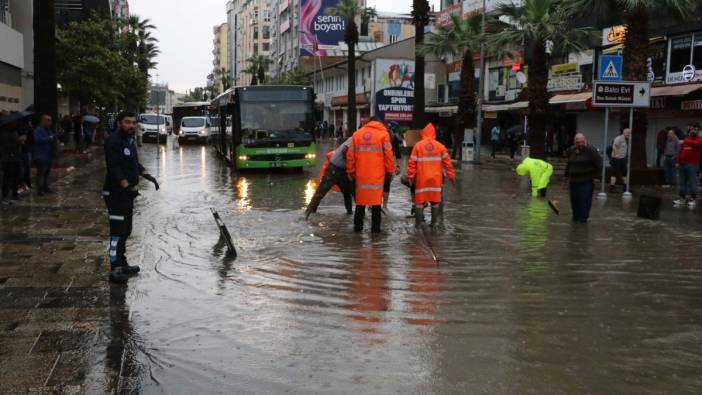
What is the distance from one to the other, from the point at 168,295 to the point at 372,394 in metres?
3.27

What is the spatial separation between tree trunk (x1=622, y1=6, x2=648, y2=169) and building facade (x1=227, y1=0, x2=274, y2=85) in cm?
10929

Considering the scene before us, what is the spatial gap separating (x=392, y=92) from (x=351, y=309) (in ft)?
110

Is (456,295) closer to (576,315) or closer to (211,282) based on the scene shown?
(576,315)

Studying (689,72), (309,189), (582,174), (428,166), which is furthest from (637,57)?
(428,166)

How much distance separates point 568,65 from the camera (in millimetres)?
39188

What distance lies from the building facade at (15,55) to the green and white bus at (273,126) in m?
10.6

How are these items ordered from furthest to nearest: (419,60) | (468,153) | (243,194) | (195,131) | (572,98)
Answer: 1. (195,131)
2. (419,60)
3. (468,153)
4. (572,98)
5. (243,194)

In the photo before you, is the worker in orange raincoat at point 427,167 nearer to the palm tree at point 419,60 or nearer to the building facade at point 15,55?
the building facade at point 15,55

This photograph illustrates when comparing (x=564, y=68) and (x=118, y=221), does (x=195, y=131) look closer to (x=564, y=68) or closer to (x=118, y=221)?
(x=564, y=68)

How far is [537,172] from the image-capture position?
18016 millimetres

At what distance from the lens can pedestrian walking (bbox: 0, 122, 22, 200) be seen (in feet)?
46.3

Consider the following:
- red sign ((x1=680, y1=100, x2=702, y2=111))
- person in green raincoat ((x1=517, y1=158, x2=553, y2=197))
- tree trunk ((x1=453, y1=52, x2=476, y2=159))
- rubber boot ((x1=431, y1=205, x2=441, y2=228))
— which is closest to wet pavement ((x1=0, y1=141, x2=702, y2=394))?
rubber boot ((x1=431, y1=205, x2=441, y2=228))

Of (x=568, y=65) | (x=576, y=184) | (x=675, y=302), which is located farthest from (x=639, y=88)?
(x=568, y=65)

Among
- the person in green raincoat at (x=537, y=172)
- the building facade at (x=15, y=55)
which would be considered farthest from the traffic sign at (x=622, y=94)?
the building facade at (x=15, y=55)
